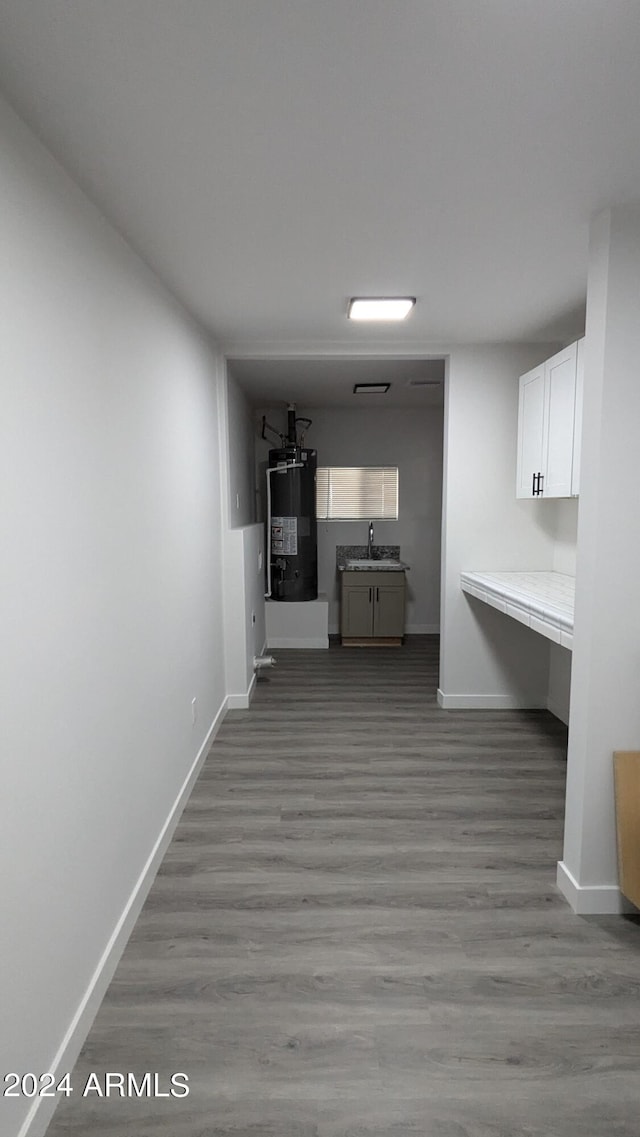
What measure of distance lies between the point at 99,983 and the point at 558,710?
3218 mm

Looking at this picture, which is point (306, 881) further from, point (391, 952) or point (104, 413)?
point (104, 413)

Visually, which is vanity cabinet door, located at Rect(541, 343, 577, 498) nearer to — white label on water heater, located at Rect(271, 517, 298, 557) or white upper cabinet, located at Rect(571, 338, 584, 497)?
white upper cabinet, located at Rect(571, 338, 584, 497)

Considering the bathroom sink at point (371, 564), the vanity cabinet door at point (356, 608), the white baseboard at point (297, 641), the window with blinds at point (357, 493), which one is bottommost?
the white baseboard at point (297, 641)

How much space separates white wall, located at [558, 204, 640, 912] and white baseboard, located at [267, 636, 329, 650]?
3.81 metres

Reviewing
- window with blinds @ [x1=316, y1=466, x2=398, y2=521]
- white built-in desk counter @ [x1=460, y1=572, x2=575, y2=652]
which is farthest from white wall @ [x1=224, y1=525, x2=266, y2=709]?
window with blinds @ [x1=316, y1=466, x2=398, y2=521]

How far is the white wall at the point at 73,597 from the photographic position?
1272 millimetres

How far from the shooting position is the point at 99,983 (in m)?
1.69

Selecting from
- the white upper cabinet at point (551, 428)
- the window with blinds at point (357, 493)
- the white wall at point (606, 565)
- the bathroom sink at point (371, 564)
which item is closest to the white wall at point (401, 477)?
the window with blinds at point (357, 493)

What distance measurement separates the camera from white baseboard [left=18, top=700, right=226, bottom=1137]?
4.37 ft

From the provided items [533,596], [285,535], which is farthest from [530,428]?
[285,535]

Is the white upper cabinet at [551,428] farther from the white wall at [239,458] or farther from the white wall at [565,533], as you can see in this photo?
the white wall at [239,458]

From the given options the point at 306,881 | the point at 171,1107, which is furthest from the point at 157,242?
the point at 171,1107

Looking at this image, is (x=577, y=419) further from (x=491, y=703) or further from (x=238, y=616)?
(x=238, y=616)

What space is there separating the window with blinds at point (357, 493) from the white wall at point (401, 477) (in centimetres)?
7
